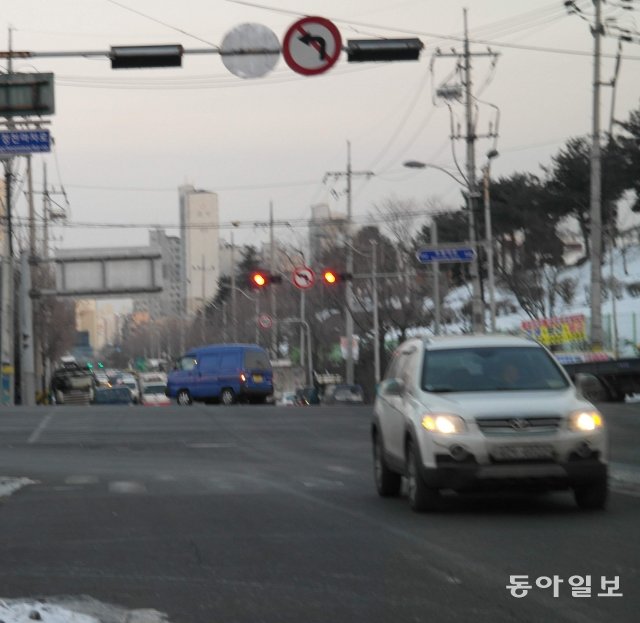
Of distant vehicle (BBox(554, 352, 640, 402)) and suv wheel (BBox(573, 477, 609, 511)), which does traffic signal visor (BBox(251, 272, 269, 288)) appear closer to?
distant vehicle (BBox(554, 352, 640, 402))

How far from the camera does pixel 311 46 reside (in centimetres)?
1645

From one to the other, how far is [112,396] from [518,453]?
55801mm

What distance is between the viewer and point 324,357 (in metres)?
97.8

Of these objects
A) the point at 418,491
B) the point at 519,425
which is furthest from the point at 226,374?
the point at 519,425

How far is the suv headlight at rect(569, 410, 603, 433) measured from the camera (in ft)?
41.6

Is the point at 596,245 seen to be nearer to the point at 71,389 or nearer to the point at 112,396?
the point at 112,396

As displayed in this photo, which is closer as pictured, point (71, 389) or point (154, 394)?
point (154, 394)

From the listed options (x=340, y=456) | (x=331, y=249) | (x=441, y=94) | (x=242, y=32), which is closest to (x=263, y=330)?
(x=331, y=249)

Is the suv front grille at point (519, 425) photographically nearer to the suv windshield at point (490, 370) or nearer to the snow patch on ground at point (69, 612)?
the suv windshield at point (490, 370)

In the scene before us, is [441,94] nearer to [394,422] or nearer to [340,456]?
[340,456]

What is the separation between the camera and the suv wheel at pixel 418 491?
12938 mm

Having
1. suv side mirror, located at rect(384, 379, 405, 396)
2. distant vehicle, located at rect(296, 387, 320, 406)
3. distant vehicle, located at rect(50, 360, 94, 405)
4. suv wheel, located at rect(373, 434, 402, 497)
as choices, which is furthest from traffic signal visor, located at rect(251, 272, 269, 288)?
distant vehicle, located at rect(50, 360, 94, 405)

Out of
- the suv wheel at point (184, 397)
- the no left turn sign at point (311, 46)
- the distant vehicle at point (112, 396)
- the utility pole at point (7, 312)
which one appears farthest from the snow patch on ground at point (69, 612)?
the distant vehicle at point (112, 396)

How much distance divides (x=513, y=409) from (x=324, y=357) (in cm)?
8521
